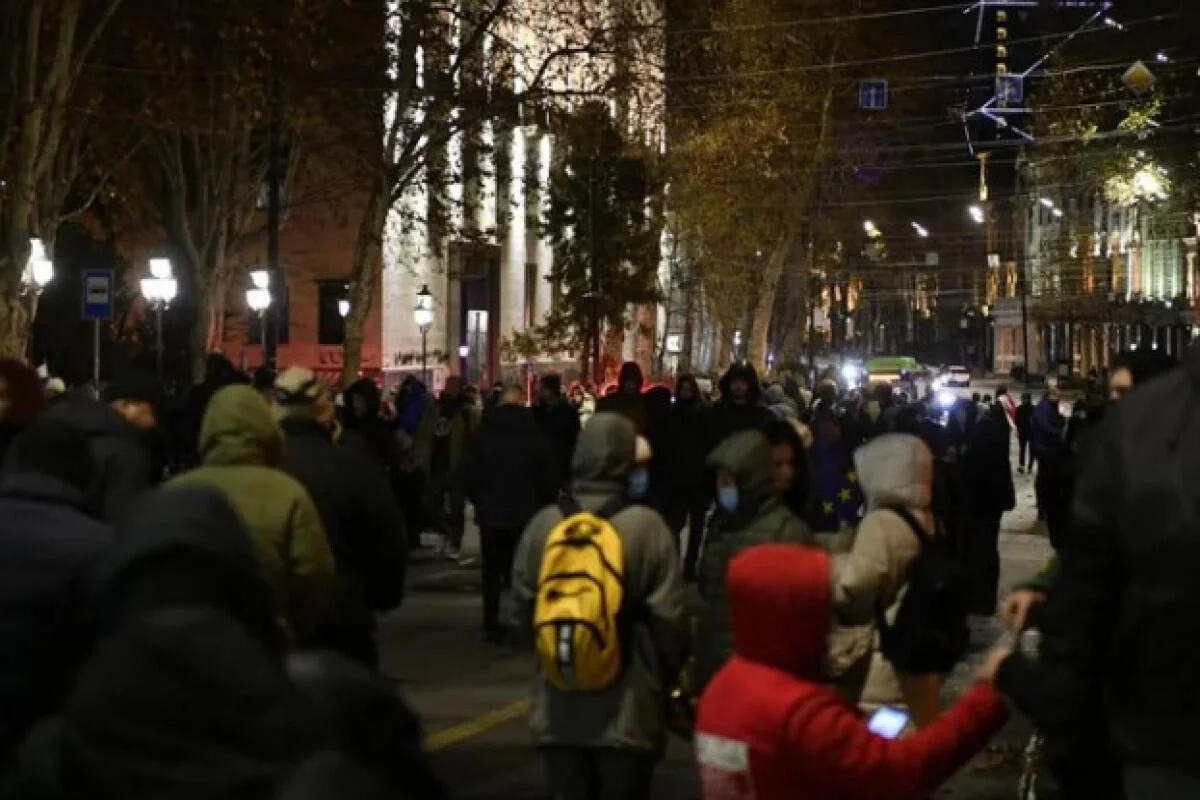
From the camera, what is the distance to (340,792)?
2.91 m

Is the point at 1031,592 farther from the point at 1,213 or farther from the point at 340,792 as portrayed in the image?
the point at 1,213

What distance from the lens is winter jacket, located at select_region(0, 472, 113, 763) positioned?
5.07m

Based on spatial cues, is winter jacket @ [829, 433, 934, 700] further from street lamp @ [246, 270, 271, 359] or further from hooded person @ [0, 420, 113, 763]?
street lamp @ [246, 270, 271, 359]

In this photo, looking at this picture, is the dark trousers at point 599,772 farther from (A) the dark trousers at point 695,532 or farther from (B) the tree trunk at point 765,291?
(B) the tree trunk at point 765,291

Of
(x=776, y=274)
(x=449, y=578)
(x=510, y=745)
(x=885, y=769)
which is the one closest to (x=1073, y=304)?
(x=776, y=274)

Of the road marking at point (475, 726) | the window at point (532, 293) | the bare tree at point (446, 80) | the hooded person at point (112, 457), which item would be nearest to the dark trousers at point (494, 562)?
the road marking at point (475, 726)

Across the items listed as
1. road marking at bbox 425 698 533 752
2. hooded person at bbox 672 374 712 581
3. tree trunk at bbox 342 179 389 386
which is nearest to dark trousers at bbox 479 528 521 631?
road marking at bbox 425 698 533 752

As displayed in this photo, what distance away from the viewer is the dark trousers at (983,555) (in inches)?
655

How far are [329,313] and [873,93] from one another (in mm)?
15015

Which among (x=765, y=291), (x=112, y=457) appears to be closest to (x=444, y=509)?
(x=112, y=457)

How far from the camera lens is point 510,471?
15430 mm

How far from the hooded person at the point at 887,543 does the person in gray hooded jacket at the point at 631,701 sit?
1.86 feet

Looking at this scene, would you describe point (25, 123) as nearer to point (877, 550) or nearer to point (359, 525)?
point (359, 525)

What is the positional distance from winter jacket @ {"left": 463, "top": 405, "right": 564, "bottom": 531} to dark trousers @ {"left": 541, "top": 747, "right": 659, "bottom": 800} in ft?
26.4
